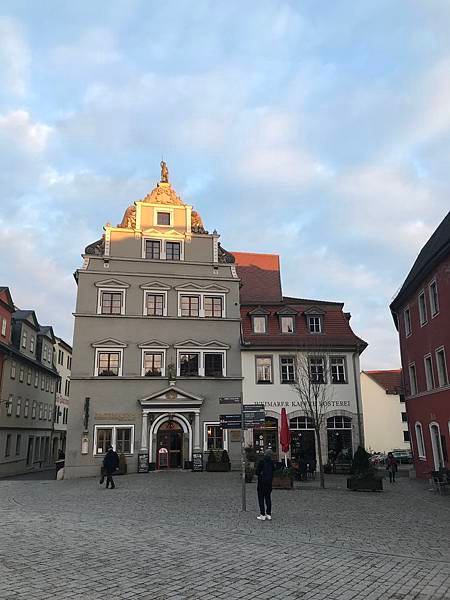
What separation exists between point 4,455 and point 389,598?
38.3 m

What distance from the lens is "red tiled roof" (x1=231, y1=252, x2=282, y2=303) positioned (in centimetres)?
3956

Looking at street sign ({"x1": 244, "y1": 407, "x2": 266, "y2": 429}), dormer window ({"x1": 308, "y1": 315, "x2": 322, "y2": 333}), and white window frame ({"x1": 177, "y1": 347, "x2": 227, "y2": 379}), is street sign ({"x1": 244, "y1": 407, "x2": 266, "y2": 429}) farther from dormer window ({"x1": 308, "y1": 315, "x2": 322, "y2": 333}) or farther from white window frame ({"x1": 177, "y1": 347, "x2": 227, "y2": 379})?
dormer window ({"x1": 308, "y1": 315, "x2": 322, "y2": 333})

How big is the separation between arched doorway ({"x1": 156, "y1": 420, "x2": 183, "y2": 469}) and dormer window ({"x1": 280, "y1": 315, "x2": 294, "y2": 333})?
917 cm

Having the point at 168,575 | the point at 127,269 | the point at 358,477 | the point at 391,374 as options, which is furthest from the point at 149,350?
the point at 391,374

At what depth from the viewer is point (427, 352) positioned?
24734 millimetres

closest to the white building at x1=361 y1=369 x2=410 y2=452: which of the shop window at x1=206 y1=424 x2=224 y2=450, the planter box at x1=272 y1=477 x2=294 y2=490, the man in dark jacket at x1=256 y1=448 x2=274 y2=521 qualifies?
the shop window at x1=206 y1=424 x2=224 y2=450

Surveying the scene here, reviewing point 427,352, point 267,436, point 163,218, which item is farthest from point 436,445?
point 163,218

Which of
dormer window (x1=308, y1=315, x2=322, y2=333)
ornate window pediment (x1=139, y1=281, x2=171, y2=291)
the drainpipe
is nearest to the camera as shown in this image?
the drainpipe

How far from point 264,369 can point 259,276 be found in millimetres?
10195

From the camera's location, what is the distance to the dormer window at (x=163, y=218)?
3497cm

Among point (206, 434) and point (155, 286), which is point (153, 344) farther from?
point (206, 434)

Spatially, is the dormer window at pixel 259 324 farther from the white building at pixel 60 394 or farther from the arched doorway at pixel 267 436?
the white building at pixel 60 394

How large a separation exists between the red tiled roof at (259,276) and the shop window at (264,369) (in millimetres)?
6398

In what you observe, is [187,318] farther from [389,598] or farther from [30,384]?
[389,598]
